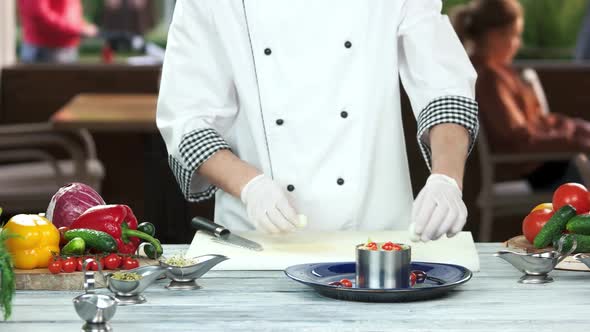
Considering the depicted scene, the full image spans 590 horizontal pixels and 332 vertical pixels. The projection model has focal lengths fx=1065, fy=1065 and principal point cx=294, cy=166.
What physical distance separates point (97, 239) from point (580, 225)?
34.0 inches

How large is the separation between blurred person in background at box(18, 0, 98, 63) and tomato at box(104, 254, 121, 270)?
15.3 feet

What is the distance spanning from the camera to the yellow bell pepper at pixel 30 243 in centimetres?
176

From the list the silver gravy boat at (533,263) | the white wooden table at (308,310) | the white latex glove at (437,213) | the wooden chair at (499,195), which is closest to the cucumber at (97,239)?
the white wooden table at (308,310)

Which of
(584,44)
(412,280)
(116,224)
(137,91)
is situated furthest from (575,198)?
(584,44)

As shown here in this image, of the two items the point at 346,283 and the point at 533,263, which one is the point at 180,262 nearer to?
the point at 346,283

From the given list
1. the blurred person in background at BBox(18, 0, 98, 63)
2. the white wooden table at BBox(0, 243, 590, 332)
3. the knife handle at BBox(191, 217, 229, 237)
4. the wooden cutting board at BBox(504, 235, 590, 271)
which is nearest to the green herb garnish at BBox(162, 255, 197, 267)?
the white wooden table at BBox(0, 243, 590, 332)

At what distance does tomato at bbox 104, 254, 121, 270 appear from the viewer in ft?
5.86

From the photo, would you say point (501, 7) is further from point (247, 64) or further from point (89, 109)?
point (247, 64)

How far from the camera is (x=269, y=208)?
201cm

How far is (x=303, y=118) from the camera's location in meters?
2.30

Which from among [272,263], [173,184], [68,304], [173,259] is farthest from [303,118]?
[173,184]

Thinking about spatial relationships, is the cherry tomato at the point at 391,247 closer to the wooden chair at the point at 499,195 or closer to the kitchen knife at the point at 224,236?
the kitchen knife at the point at 224,236

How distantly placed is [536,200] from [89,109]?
6.56 ft

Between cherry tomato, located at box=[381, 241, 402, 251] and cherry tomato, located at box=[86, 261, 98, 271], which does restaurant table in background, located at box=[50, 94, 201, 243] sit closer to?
cherry tomato, located at box=[86, 261, 98, 271]
